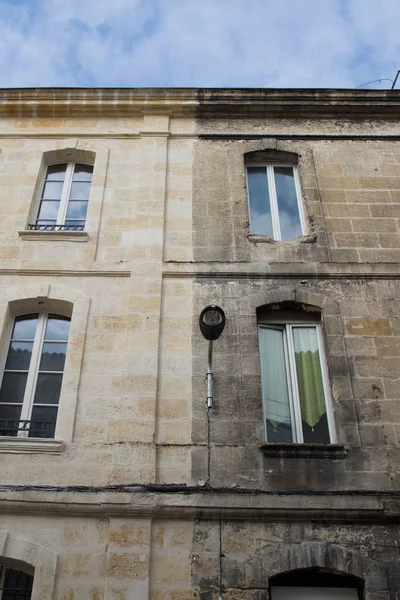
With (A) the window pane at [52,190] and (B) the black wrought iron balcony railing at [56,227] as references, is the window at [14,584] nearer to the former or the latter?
(B) the black wrought iron balcony railing at [56,227]

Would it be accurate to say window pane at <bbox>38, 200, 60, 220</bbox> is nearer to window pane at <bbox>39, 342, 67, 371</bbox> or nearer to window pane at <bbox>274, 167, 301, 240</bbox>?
window pane at <bbox>39, 342, 67, 371</bbox>

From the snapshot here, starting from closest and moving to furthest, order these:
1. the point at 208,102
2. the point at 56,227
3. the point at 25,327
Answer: the point at 25,327
the point at 56,227
the point at 208,102

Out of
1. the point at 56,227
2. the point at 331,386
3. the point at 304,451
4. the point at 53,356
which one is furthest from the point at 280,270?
the point at 56,227

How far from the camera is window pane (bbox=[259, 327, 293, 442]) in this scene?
303 inches

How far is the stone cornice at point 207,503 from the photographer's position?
22.3 ft

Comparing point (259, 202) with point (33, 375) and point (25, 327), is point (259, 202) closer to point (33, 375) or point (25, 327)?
point (25, 327)

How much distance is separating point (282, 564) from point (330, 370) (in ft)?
8.36

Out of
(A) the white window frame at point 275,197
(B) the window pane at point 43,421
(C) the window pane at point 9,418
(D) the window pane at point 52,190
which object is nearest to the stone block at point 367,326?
(A) the white window frame at point 275,197

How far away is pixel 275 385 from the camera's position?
8.09m

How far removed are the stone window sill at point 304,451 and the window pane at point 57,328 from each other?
→ 3.28 m

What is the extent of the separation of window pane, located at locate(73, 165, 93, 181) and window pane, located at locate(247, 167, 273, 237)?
9.09 ft

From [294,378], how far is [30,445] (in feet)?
11.5

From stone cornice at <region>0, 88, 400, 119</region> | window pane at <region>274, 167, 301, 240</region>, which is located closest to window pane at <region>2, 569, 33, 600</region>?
window pane at <region>274, 167, 301, 240</region>

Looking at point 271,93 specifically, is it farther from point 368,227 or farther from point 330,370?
point 330,370
